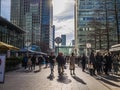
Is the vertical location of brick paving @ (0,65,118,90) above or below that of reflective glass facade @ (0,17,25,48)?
below

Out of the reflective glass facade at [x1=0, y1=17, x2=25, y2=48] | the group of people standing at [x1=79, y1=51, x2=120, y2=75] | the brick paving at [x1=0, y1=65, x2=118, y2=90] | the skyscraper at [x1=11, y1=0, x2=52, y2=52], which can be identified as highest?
the skyscraper at [x1=11, y1=0, x2=52, y2=52]

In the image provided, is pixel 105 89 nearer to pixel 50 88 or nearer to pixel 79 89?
pixel 79 89

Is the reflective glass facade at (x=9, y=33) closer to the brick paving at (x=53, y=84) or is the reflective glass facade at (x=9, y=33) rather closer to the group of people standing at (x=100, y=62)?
the group of people standing at (x=100, y=62)

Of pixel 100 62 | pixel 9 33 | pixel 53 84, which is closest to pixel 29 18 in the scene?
pixel 9 33

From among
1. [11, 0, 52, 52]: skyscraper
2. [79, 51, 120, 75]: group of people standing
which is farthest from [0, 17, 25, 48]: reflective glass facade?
[79, 51, 120, 75]: group of people standing

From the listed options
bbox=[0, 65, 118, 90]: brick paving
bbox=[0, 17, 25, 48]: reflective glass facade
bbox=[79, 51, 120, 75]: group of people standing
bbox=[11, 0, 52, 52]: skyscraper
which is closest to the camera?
bbox=[0, 65, 118, 90]: brick paving

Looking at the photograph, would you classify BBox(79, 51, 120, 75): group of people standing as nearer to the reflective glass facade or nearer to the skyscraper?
the reflective glass facade

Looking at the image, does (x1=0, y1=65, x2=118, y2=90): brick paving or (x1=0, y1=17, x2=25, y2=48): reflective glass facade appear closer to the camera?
(x1=0, y1=65, x2=118, y2=90): brick paving

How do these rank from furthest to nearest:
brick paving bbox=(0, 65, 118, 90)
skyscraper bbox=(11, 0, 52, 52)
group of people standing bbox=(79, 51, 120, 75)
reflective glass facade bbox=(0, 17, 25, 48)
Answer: skyscraper bbox=(11, 0, 52, 52) < reflective glass facade bbox=(0, 17, 25, 48) < group of people standing bbox=(79, 51, 120, 75) < brick paving bbox=(0, 65, 118, 90)

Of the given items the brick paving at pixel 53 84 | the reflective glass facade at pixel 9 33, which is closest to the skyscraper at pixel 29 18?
the reflective glass facade at pixel 9 33

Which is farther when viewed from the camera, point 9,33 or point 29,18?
point 29,18

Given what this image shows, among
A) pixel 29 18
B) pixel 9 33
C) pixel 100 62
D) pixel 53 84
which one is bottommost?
pixel 53 84

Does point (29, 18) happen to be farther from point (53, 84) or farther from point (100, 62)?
point (53, 84)

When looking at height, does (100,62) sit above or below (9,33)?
below
